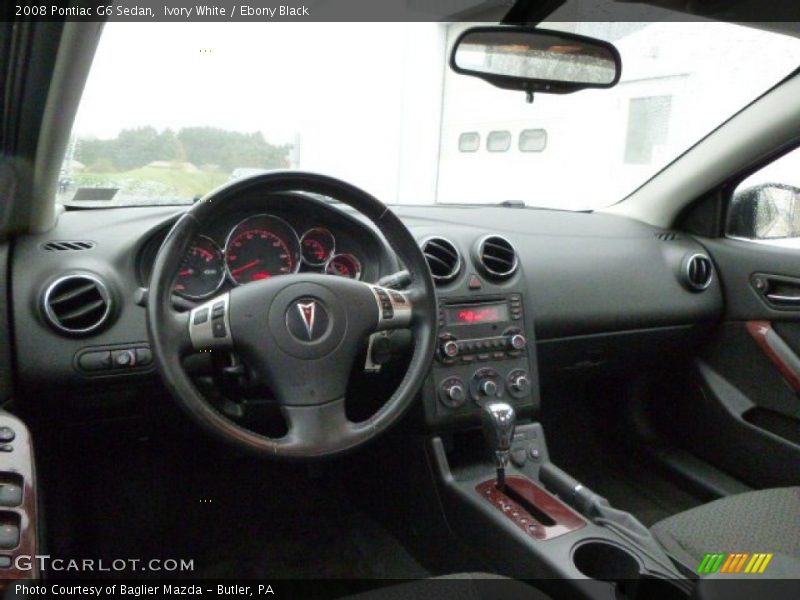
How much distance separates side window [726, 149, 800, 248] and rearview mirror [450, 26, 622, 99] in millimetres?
876

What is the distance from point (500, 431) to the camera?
1968 mm

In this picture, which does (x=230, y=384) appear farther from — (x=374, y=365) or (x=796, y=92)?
(x=796, y=92)

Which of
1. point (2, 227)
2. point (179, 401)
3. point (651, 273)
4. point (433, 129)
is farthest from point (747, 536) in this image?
point (433, 129)

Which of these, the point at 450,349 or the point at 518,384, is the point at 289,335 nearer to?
the point at 450,349

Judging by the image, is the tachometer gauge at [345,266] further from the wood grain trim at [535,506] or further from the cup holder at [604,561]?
the cup holder at [604,561]

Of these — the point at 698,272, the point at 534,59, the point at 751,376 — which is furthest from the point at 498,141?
the point at 751,376

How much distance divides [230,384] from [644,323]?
1.81 meters

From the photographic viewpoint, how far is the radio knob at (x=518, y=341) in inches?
86.5

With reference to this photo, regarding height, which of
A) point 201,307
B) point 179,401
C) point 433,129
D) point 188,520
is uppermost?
point 433,129

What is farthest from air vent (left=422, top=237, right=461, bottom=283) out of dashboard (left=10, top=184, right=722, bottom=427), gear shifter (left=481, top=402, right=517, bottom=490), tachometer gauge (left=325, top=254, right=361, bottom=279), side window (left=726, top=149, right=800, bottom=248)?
side window (left=726, top=149, right=800, bottom=248)

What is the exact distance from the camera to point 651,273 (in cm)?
283

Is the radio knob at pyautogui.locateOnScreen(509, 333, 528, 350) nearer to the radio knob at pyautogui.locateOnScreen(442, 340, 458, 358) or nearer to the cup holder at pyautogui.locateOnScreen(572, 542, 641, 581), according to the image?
the radio knob at pyautogui.locateOnScreen(442, 340, 458, 358)

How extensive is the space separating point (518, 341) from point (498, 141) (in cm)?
189
